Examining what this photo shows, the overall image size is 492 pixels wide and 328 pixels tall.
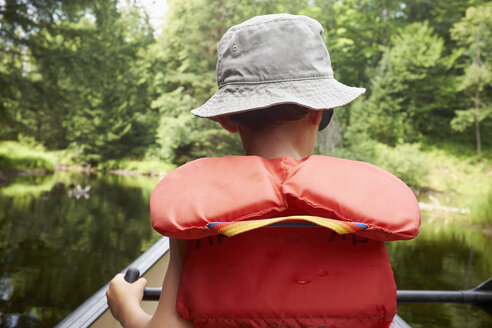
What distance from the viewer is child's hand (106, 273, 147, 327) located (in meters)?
0.74

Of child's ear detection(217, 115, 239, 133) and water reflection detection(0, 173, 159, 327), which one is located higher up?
child's ear detection(217, 115, 239, 133)

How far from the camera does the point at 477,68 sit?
46.2 feet

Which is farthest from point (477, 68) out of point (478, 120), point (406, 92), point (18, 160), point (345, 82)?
point (18, 160)

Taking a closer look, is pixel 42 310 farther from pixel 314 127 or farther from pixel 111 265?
pixel 314 127

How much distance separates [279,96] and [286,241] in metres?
0.20

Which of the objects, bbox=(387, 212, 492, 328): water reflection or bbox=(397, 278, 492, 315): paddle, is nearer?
bbox=(397, 278, 492, 315): paddle

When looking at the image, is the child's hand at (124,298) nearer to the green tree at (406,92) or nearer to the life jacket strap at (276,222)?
the life jacket strap at (276,222)

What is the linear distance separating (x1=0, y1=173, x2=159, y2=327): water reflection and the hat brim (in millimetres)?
2890

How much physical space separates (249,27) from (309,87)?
13 centimetres

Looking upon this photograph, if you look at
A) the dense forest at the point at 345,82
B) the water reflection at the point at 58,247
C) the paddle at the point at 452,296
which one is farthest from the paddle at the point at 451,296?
the dense forest at the point at 345,82

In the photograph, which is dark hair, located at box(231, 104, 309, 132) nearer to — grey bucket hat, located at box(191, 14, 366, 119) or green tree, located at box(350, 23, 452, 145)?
grey bucket hat, located at box(191, 14, 366, 119)

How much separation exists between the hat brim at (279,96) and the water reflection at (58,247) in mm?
2890

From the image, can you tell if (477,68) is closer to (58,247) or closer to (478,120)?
(478,120)

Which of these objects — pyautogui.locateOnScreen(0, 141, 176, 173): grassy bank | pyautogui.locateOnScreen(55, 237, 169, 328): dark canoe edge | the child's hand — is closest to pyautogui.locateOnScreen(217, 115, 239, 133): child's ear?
the child's hand
